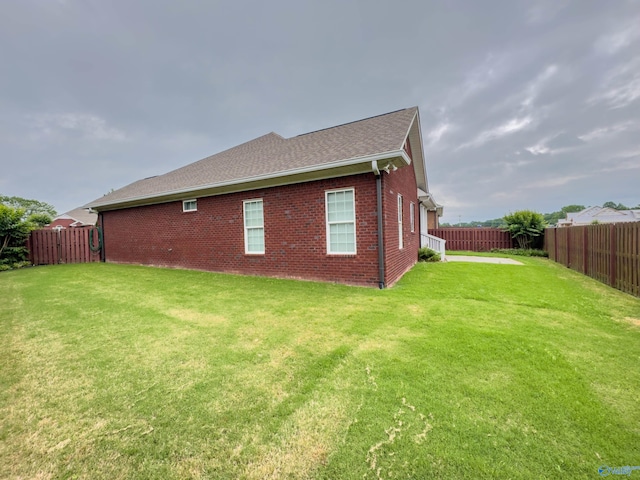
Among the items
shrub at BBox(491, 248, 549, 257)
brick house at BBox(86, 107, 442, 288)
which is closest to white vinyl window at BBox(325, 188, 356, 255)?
brick house at BBox(86, 107, 442, 288)

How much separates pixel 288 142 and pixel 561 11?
10.6 m

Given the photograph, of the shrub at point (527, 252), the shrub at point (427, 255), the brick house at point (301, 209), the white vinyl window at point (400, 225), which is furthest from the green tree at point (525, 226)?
the white vinyl window at point (400, 225)

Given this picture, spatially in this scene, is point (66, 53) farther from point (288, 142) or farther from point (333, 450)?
point (333, 450)

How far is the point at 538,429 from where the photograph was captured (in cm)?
206

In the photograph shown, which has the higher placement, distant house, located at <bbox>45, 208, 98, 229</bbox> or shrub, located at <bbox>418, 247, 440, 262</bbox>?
distant house, located at <bbox>45, 208, 98, 229</bbox>

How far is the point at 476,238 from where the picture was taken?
1884 cm

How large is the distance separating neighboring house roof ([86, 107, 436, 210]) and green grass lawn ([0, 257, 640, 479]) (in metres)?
3.66

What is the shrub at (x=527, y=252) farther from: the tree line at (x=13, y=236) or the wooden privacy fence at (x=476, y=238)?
the tree line at (x=13, y=236)

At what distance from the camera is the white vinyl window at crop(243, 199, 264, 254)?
344 inches

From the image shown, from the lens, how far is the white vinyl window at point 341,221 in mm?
7202

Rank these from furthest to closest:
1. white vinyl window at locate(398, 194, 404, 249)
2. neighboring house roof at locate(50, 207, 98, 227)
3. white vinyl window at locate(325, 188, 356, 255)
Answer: neighboring house roof at locate(50, 207, 98, 227) < white vinyl window at locate(398, 194, 404, 249) < white vinyl window at locate(325, 188, 356, 255)

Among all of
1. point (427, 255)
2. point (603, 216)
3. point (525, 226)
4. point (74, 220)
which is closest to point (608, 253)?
point (427, 255)

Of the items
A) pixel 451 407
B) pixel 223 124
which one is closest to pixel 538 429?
pixel 451 407

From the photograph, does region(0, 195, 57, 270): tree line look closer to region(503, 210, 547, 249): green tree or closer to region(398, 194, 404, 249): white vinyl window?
region(398, 194, 404, 249): white vinyl window
